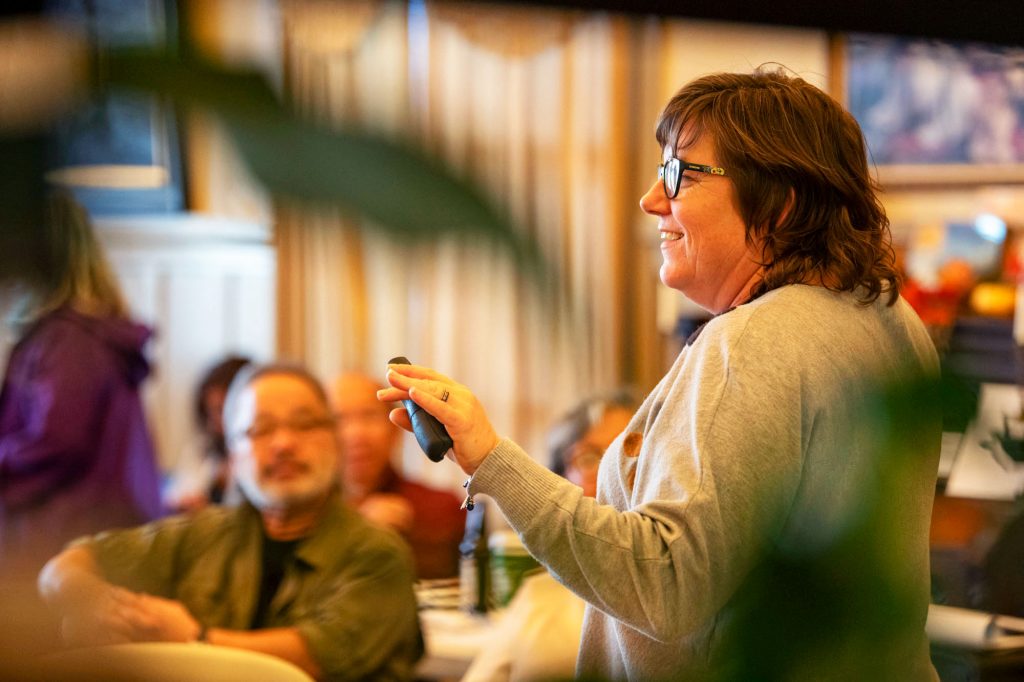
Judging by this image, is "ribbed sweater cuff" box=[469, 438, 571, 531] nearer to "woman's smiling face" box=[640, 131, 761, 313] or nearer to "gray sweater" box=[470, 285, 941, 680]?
"gray sweater" box=[470, 285, 941, 680]

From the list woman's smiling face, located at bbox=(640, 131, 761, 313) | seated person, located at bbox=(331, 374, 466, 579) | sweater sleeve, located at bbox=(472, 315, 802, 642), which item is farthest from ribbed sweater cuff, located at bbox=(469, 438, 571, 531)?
seated person, located at bbox=(331, 374, 466, 579)

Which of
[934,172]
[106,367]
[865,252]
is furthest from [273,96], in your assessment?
[934,172]

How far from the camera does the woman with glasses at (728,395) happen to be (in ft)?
2.21

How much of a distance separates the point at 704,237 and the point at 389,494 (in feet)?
6.36

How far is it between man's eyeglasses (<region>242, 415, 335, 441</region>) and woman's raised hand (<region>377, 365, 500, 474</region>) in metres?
1.67

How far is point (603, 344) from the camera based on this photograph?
215 millimetres

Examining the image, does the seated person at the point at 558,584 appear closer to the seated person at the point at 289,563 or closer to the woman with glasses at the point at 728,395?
the seated person at the point at 289,563

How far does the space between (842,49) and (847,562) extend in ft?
0.43

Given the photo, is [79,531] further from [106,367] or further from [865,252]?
[865,252]

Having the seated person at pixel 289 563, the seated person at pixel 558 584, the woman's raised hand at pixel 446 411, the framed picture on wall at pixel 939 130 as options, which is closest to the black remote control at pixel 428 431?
the woman's raised hand at pixel 446 411

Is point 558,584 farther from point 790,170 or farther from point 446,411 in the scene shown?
point 446,411

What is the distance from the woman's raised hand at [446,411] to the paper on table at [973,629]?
1.20ft

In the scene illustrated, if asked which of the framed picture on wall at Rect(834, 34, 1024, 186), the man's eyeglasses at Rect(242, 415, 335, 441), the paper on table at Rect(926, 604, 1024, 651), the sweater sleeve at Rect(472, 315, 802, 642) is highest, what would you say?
the framed picture on wall at Rect(834, 34, 1024, 186)

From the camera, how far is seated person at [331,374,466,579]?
2.49 meters
